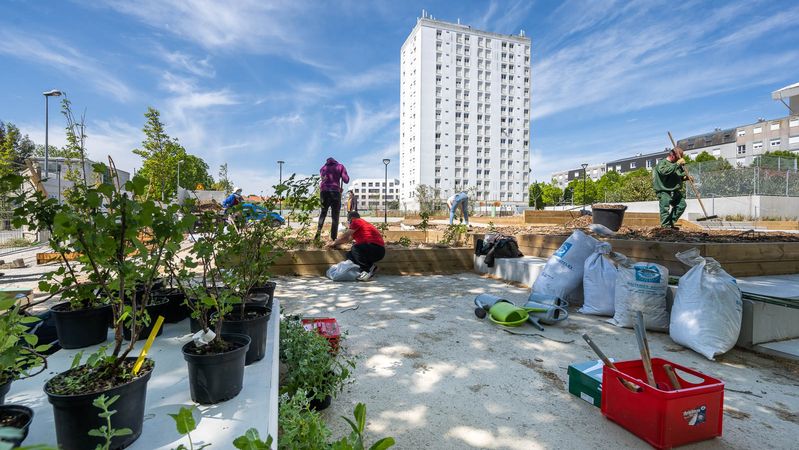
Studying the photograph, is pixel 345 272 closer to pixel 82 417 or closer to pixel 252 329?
pixel 252 329

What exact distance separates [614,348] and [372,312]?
229 cm

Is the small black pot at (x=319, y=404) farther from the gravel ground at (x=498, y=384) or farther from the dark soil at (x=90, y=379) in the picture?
the dark soil at (x=90, y=379)

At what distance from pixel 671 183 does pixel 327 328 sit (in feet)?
24.4

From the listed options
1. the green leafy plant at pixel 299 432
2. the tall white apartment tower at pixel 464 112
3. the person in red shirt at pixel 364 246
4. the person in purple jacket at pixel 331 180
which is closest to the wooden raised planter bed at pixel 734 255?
the person in red shirt at pixel 364 246

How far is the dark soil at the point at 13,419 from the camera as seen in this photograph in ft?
3.68

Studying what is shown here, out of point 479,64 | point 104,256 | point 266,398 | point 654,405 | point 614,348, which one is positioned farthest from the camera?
point 479,64

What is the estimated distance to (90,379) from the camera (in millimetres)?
1335

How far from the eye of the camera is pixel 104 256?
4.08 ft

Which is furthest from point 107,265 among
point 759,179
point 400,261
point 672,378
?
point 759,179

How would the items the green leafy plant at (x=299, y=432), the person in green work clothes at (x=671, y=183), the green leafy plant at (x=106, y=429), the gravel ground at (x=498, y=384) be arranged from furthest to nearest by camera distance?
1. the person in green work clothes at (x=671, y=183)
2. the gravel ground at (x=498, y=384)
3. the green leafy plant at (x=299, y=432)
4. the green leafy plant at (x=106, y=429)

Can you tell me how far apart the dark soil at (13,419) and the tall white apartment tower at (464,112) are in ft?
206

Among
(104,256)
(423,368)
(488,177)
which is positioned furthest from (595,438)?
(488,177)

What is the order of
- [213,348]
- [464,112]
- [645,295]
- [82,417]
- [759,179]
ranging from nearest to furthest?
[82,417] < [213,348] < [645,295] < [759,179] < [464,112]

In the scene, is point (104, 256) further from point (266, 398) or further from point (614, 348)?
point (614, 348)
